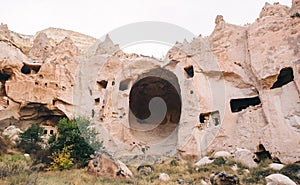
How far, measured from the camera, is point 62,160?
10.1 m

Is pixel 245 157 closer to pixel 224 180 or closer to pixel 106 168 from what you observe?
pixel 224 180

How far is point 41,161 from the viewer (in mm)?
11234

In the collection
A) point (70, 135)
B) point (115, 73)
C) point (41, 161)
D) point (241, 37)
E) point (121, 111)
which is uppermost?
point (241, 37)

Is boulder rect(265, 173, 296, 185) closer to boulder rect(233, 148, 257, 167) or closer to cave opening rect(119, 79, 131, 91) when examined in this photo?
boulder rect(233, 148, 257, 167)

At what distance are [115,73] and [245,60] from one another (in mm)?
8771

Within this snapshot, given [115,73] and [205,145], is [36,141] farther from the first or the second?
[205,145]

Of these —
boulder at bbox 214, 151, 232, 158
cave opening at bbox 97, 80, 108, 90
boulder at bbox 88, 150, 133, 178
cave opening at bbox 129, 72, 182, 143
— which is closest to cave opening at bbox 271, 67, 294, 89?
boulder at bbox 214, 151, 232, 158

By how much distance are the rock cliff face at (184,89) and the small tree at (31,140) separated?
9.63 ft

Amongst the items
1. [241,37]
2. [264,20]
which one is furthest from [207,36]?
[264,20]

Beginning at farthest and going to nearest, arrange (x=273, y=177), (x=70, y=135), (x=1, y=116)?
(x=1, y=116) → (x=70, y=135) → (x=273, y=177)

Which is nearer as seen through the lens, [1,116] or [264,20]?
[264,20]

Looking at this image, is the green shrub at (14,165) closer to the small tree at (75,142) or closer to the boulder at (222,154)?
the small tree at (75,142)

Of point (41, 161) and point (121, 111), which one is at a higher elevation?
point (121, 111)

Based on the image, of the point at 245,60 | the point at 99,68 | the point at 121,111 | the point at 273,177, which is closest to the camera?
the point at 273,177
